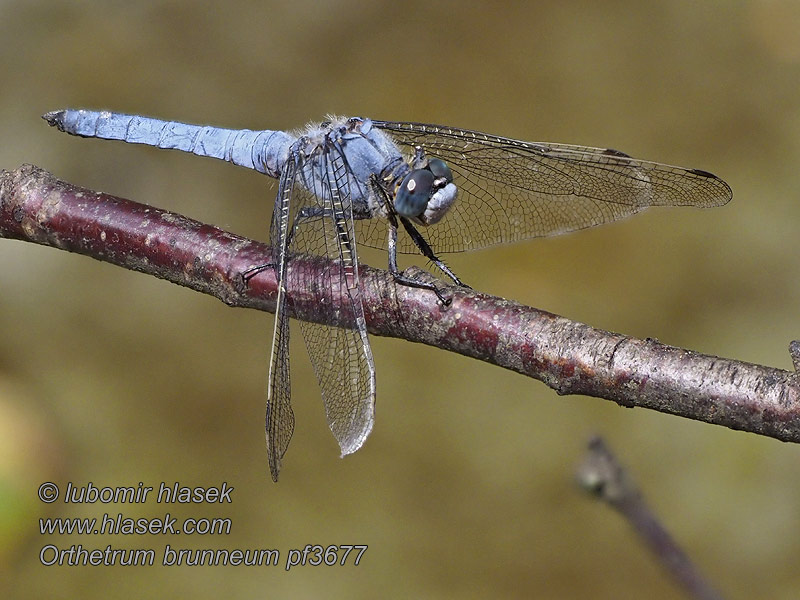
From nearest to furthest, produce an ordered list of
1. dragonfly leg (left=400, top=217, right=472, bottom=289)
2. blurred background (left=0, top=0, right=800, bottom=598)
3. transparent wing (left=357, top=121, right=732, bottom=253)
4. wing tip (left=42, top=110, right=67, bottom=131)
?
dragonfly leg (left=400, top=217, right=472, bottom=289), transparent wing (left=357, top=121, right=732, bottom=253), wing tip (left=42, top=110, right=67, bottom=131), blurred background (left=0, top=0, right=800, bottom=598)

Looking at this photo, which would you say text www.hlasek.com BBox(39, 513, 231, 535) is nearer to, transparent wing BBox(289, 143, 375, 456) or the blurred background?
the blurred background

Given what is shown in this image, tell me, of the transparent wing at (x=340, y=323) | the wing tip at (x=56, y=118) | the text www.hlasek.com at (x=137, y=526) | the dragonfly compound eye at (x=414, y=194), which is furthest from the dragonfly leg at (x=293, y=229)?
the text www.hlasek.com at (x=137, y=526)

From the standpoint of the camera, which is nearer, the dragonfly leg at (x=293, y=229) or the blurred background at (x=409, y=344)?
the dragonfly leg at (x=293, y=229)

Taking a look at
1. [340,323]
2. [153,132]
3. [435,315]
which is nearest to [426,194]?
[340,323]

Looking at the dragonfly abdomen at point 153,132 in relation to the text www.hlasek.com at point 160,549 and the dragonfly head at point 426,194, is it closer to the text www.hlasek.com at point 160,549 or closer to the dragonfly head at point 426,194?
the dragonfly head at point 426,194

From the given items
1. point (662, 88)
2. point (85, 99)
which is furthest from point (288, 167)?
point (662, 88)

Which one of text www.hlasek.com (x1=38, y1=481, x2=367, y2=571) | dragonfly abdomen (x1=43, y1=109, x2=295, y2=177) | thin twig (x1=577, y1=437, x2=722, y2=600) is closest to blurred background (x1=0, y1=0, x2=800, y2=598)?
text www.hlasek.com (x1=38, y1=481, x2=367, y2=571)

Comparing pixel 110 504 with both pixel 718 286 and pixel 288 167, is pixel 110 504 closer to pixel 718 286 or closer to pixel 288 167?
pixel 288 167
